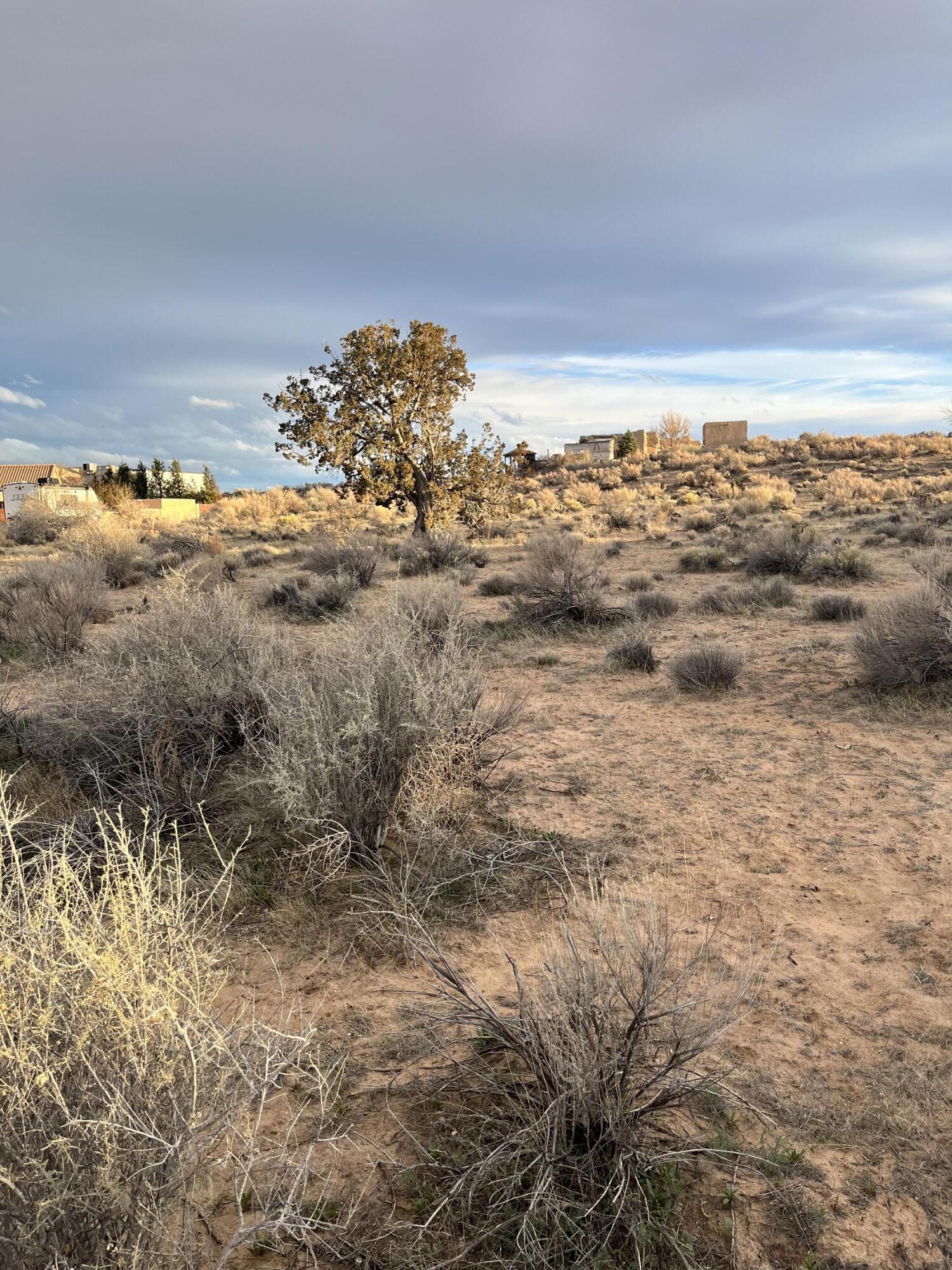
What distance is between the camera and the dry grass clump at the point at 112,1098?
5.45ft

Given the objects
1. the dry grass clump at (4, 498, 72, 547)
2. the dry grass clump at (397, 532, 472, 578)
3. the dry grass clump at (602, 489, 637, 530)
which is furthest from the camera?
the dry grass clump at (4, 498, 72, 547)

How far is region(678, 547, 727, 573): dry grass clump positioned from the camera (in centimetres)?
1579

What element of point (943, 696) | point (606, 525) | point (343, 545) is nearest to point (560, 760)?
point (943, 696)

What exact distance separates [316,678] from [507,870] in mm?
1887

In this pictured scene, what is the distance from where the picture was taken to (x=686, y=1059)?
92.4 inches

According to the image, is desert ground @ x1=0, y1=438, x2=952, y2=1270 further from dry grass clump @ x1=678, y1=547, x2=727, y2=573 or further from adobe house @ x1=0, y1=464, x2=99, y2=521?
adobe house @ x1=0, y1=464, x2=99, y2=521

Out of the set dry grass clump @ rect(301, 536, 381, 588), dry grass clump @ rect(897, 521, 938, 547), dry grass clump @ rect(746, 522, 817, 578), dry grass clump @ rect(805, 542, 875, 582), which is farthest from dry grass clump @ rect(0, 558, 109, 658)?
dry grass clump @ rect(897, 521, 938, 547)

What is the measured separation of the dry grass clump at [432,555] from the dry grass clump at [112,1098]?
1375 cm

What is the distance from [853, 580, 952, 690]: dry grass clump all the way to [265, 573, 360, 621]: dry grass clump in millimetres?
6993

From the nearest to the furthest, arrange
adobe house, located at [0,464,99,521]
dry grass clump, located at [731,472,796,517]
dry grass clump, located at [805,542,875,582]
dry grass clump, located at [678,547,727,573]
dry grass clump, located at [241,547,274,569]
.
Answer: dry grass clump, located at [805,542,875,582]
dry grass clump, located at [678,547,727,573]
dry grass clump, located at [241,547,274,569]
dry grass clump, located at [731,472,796,517]
adobe house, located at [0,464,99,521]

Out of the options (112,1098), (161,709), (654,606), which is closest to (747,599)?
(654,606)

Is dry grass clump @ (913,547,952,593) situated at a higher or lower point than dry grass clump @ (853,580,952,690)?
higher

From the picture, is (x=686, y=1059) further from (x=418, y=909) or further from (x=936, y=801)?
(x=936, y=801)

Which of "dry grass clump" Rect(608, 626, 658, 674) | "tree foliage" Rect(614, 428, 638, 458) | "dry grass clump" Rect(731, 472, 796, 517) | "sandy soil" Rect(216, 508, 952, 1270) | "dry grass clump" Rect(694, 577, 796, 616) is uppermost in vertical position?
"tree foliage" Rect(614, 428, 638, 458)
